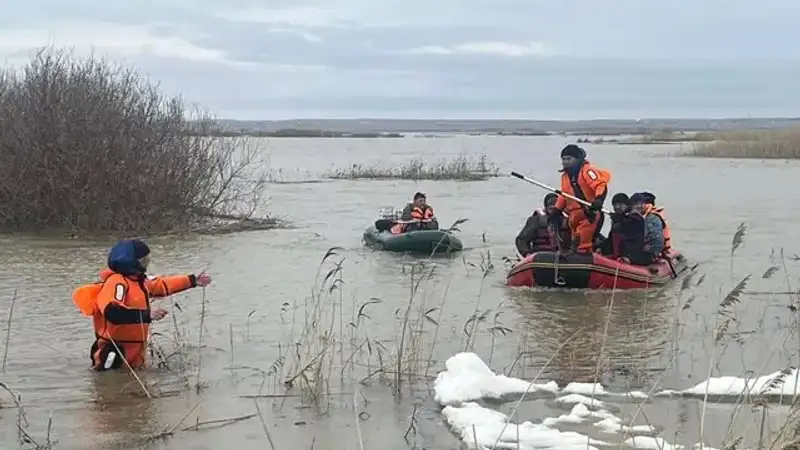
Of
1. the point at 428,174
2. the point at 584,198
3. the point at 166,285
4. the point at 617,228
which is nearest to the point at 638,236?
the point at 617,228

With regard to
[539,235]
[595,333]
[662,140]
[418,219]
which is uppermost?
[662,140]

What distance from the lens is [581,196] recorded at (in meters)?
12.2

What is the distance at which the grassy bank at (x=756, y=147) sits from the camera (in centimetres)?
4200

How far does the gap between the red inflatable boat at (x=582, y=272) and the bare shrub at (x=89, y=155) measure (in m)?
9.39

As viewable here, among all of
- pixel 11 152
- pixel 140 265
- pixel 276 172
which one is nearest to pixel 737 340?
pixel 140 265

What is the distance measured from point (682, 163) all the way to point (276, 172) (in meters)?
17.3

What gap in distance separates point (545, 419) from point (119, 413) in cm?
278

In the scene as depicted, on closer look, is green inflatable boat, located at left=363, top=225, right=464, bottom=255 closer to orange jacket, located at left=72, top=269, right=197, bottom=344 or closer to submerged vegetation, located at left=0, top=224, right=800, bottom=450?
submerged vegetation, located at left=0, top=224, right=800, bottom=450

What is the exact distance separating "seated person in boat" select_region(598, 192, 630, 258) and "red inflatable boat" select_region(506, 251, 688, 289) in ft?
0.98

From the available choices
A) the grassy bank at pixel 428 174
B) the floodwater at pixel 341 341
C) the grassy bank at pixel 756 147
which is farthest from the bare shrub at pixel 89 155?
the grassy bank at pixel 756 147

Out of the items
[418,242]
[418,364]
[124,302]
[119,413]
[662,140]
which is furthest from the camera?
[662,140]

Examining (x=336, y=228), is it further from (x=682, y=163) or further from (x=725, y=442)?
(x=682, y=163)

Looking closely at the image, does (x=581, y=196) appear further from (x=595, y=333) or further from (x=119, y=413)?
(x=119, y=413)

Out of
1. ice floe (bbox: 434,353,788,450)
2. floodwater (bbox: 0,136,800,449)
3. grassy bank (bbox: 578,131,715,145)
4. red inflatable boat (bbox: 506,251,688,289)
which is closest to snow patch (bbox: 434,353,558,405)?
ice floe (bbox: 434,353,788,450)
